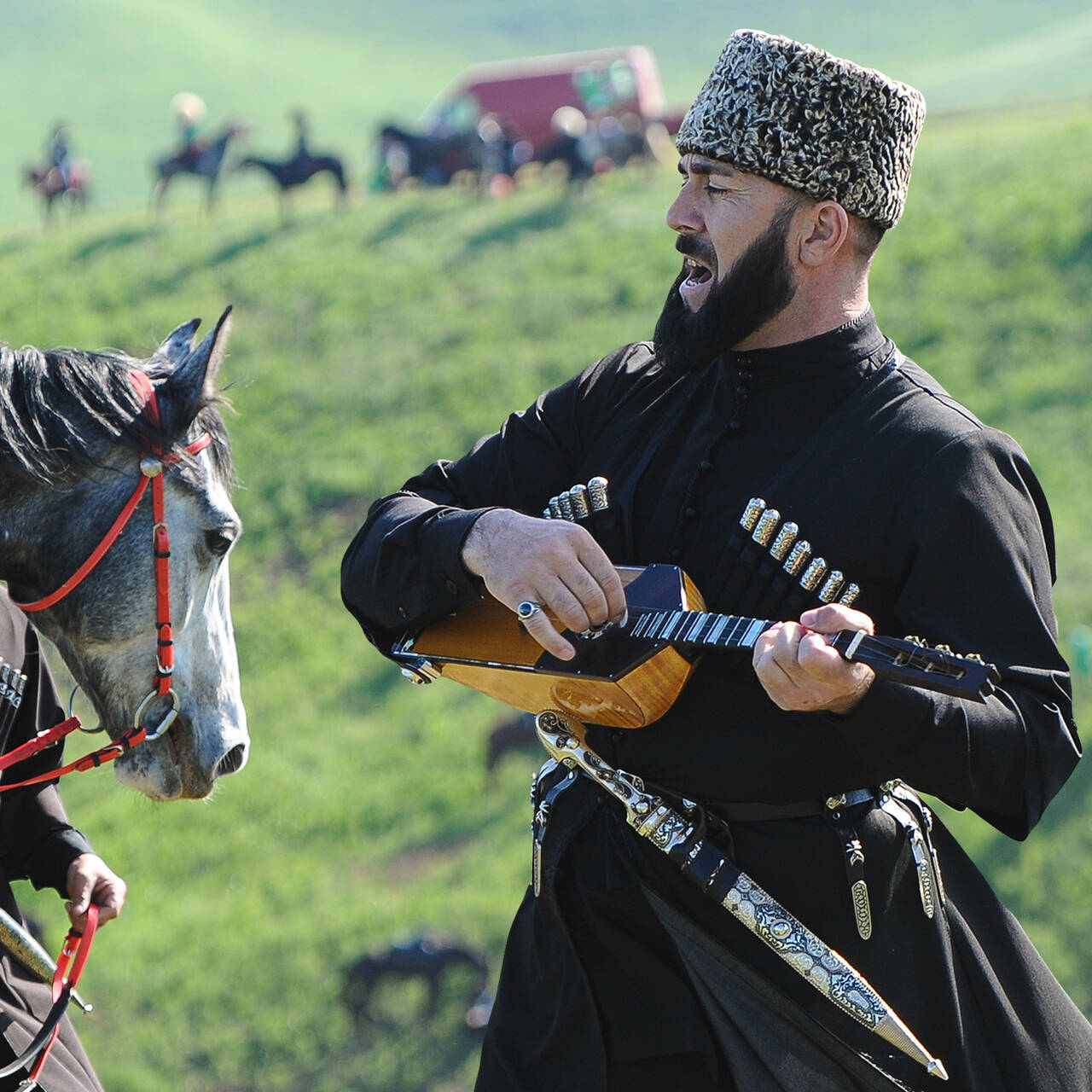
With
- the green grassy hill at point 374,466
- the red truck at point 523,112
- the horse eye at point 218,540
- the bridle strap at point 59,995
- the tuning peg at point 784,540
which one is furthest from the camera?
the red truck at point 523,112

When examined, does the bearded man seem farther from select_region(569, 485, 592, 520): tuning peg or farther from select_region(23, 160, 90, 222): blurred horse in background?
select_region(23, 160, 90, 222): blurred horse in background

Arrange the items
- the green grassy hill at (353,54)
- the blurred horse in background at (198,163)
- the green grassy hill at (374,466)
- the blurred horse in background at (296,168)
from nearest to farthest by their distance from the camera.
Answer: the green grassy hill at (374,466)
the blurred horse in background at (296,168)
the blurred horse in background at (198,163)
the green grassy hill at (353,54)

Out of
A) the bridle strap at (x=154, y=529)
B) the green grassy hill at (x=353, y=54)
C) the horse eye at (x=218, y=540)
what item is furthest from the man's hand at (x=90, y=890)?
the green grassy hill at (x=353, y=54)

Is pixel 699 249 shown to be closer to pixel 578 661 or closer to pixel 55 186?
pixel 578 661

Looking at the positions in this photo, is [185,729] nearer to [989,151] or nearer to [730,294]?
[730,294]

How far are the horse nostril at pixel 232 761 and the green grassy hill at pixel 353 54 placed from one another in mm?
29848

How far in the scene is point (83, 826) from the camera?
10.6 m

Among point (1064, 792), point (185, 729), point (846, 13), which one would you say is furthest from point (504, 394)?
point (846, 13)

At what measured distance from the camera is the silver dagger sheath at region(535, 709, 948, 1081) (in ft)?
8.70

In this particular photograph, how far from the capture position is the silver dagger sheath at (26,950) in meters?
3.12

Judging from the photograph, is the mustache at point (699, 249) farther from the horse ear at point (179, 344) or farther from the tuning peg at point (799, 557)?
the horse ear at point (179, 344)

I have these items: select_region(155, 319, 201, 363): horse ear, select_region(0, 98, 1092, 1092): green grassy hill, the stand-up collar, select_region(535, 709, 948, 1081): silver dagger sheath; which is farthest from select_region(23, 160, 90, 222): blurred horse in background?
select_region(535, 709, 948, 1081): silver dagger sheath

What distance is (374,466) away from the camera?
15.1 metres

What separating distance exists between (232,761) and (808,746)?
1.41m
